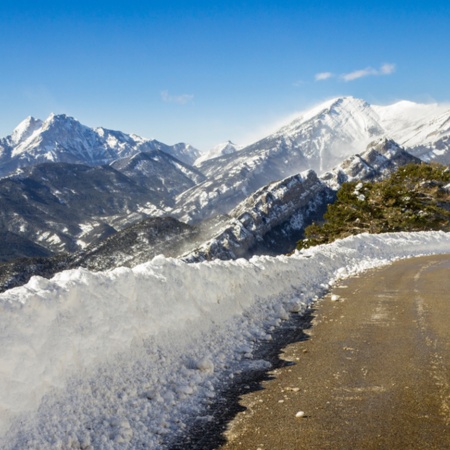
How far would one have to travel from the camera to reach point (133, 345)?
7.64m

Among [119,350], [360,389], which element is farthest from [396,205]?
[119,350]

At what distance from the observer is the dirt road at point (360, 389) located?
18.1ft

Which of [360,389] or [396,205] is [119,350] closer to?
[360,389]

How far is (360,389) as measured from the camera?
22.7 ft

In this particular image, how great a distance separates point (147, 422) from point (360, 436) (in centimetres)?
269

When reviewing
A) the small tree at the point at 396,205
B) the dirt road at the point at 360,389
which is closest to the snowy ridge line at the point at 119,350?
the dirt road at the point at 360,389

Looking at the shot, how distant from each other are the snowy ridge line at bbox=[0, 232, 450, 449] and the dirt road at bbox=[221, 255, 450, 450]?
101cm

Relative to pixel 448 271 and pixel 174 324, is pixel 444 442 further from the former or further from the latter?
pixel 448 271

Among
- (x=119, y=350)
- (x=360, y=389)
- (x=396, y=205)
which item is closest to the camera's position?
(x=360, y=389)

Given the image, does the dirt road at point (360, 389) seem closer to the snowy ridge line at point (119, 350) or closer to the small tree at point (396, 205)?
the snowy ridge line at point (119, 350)

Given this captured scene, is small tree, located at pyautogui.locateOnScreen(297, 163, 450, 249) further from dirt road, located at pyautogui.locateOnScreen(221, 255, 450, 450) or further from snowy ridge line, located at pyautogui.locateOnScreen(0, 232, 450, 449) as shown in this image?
snowy ridge line, located at pyautogui.locateOnScreen(0, 232, 450, 449)

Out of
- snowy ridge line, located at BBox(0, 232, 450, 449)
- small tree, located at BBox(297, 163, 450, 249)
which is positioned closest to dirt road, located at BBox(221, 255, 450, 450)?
snowy ridge line, located at BBox(0, 232, 450, 449)

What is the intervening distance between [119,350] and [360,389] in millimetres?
3747

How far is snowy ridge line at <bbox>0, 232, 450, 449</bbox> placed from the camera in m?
5.63
